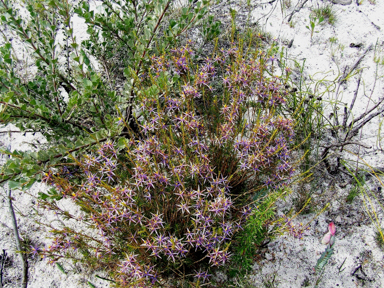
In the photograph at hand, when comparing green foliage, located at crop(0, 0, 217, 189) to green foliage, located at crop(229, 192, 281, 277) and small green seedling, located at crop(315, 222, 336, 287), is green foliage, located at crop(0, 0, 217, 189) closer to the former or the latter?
green foliage, located at crop(229, 192, 281, 277)

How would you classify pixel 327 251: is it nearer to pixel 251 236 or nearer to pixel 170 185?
pixel 251 236

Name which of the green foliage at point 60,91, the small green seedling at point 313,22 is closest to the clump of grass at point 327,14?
the small green seedling at point 313,22

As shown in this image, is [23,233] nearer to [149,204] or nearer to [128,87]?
[149,204]

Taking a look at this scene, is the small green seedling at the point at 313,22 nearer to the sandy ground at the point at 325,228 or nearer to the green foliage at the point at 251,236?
the sandy ground at the point at 325,228

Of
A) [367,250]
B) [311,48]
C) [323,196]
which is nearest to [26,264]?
[323,196]

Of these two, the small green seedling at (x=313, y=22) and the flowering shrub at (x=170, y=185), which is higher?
the small green seedling at (x=313, y=22)

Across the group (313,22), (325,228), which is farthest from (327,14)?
(325,228)
